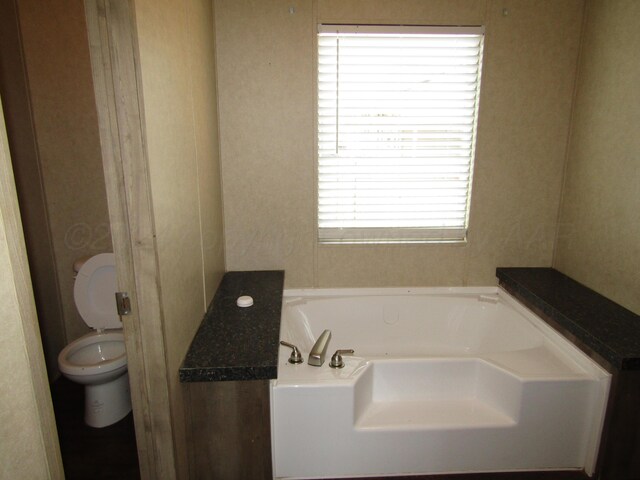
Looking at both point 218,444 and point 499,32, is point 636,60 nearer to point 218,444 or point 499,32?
point 499,32

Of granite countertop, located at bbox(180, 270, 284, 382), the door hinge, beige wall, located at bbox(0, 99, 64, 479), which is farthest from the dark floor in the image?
beige wall, located at bbox(0, 99, 64, 479)

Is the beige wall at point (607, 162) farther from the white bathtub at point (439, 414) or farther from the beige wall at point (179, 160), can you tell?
the beige wall at point (179, 160)

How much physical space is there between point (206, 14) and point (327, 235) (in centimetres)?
138

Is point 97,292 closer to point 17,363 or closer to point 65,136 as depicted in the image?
point 65,136

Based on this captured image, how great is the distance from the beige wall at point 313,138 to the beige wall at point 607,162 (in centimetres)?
11

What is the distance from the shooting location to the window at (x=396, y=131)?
87.6 inches

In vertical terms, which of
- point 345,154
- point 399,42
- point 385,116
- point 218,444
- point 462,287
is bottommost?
point 218,444

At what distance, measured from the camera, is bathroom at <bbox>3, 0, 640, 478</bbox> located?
1946 millimetres

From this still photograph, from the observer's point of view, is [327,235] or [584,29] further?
[327,235]

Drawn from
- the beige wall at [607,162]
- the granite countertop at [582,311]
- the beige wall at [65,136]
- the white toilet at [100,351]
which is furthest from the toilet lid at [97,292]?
the beige wall at [607,162]

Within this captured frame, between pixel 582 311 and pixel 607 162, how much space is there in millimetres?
811

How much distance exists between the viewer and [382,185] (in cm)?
238

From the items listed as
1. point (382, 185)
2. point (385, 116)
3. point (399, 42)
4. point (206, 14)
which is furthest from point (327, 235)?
point (206, 14)

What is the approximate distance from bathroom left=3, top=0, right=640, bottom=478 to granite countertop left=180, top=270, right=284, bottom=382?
91 millimetres
